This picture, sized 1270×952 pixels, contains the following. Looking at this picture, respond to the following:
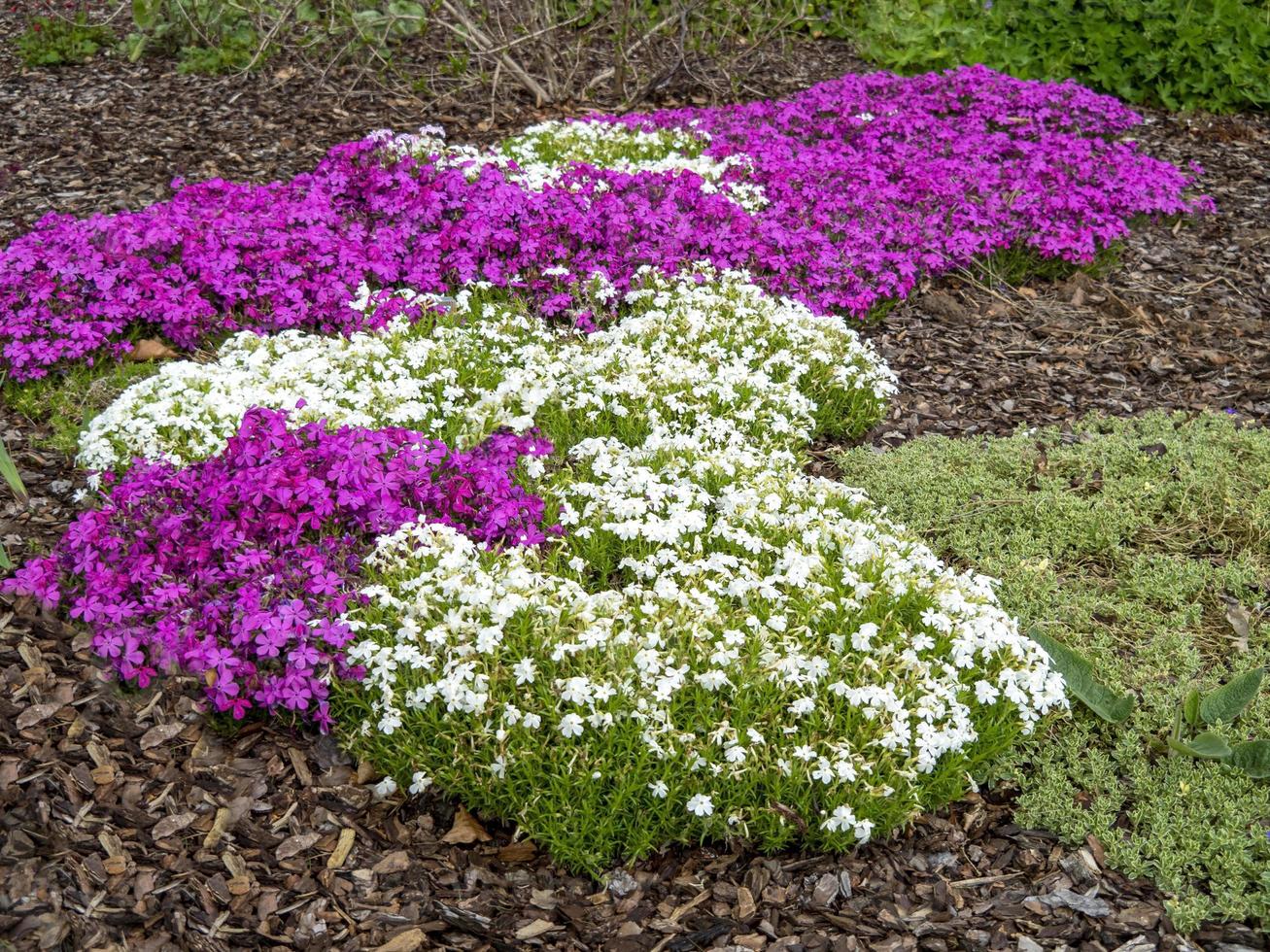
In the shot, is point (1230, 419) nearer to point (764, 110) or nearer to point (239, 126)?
point (764, 110)

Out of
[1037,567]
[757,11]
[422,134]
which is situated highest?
[757,11]

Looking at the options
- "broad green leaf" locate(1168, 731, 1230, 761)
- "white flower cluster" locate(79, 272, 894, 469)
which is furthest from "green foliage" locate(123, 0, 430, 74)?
"broad green leaf" locate(1168, 731, 1230, 761)

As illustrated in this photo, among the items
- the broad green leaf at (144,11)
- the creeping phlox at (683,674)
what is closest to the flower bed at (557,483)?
the creeping phlox at (683,674)

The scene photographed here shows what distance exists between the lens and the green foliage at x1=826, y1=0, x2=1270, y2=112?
1016cm

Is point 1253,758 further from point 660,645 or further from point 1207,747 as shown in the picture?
point 660,645

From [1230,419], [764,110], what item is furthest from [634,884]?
[764,110]

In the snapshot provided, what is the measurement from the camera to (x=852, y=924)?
3199mm

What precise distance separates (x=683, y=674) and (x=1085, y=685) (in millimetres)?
1445

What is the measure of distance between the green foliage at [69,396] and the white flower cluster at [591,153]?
2.46m

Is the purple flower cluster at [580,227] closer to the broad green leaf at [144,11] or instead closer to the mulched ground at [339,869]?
the mulched ground at [339,869]

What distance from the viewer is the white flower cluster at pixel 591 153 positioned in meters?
7.30

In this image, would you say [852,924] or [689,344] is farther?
[689,344]

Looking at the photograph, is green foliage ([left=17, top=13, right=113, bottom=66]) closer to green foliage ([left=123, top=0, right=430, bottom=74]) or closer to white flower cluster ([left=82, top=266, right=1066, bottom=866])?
green foliage ([left=123, top=0, right=430, bottom=74])

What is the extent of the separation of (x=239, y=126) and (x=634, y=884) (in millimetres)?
8126
